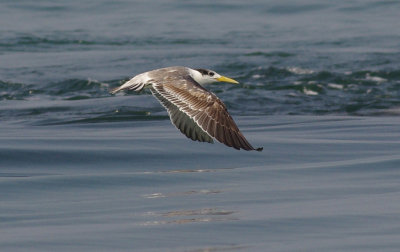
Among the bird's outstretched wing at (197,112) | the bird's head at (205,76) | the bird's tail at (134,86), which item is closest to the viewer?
the bird's outstretched wing at (197,112)

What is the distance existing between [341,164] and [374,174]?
78cm

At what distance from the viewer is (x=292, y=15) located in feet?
91.4

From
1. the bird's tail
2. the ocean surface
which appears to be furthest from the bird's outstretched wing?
the ocean surface

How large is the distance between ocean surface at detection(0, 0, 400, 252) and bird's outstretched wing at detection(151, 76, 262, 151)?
1.61ft

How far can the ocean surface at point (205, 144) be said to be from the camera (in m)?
8.05

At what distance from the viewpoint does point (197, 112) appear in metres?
10.2

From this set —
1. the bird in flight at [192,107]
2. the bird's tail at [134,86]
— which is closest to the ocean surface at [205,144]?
the bird in flight at [192,107]

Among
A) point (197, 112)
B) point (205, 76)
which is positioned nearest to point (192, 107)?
point (197, 112)

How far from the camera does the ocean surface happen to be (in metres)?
8.05

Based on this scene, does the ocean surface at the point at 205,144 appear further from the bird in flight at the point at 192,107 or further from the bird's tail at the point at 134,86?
the bird's tail at the point at 134,86

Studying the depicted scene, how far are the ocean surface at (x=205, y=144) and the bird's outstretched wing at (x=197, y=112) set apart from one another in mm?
489

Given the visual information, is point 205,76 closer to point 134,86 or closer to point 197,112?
point 134,86

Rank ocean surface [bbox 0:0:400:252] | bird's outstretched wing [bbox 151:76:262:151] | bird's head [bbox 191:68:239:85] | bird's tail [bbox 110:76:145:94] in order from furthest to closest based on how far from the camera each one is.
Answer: bird's head [bbox 191:68:239:85], bird's tail [bbox 110:76:145:94], bird's outstretched wing [bbox 151:76:262:151], ocean surface [bbox 0:0:400:252]

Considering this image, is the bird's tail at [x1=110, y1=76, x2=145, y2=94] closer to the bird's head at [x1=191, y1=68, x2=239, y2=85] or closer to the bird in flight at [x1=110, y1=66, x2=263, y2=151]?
the bird in flight at [x1=110, y1=66, x2=263, y2=151]
